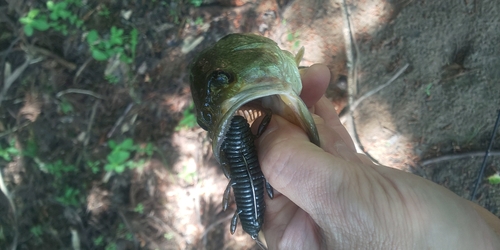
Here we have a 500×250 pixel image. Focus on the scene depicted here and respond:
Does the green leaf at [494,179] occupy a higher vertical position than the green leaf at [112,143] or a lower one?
higher

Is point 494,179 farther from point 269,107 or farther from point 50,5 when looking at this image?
point 50,5

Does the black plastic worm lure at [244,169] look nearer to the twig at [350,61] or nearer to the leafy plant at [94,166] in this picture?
the twig at [350,61]

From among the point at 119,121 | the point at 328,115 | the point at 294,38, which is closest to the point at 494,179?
the point at 328,115

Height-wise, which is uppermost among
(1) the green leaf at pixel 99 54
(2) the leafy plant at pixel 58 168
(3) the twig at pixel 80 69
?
(1) the green leaf at pixel 99 54

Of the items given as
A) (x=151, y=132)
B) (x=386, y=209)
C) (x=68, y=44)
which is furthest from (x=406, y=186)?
(x=68, y=44)

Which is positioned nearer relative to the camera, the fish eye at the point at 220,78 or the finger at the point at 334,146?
the fish eye at the point at 220,78

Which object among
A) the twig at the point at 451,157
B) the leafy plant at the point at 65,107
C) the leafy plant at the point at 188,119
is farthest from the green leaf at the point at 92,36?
the twig at the point at 451,157

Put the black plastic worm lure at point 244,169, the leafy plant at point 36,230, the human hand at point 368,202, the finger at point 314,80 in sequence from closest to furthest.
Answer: the human hand at point 368,202 → the black plastic worm lure at point 244,169 → the finger at point 314,80 → the leafy plant at point 36,230
